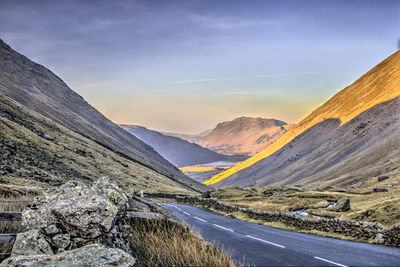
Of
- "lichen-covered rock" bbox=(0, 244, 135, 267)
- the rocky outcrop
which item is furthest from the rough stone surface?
"lichen-covered rock" bbox=(0, 244, 135, 267)

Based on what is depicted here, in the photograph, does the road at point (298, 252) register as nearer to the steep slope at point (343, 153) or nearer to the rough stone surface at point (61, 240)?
the rough stone surface at point (61, 240)

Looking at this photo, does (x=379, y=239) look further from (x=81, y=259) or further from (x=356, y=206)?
(x=356, y=206)

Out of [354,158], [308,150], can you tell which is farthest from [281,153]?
[354,158]

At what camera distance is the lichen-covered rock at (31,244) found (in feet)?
21.5

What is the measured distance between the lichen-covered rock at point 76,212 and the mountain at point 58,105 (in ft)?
357

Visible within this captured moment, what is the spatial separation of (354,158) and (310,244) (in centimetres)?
10434

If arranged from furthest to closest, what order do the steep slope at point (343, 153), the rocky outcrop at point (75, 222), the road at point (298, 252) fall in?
the steep slope at point (343, 153) < the road at point (298, 252) < the rocky outcrop at point (75, 222)

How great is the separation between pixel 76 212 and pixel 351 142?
138247 mm

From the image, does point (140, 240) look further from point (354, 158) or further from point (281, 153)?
point (281, 153)

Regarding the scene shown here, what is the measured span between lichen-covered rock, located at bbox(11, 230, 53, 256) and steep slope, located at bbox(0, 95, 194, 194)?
29.7m

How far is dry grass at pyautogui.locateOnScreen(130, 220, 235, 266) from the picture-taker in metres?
7.85

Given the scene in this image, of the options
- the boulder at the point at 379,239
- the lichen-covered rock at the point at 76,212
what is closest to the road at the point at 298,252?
the boulder at the point at 379,239

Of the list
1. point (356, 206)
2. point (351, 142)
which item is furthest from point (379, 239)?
point (351, 142)

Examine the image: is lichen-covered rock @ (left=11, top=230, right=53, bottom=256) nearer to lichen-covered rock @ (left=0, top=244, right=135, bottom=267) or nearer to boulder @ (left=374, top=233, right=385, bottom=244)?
lichen-covered rock @ (left=0, top=244, right=135, bottom=267)
